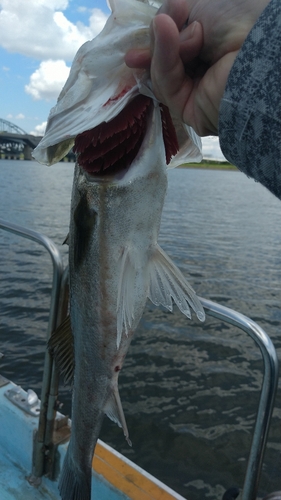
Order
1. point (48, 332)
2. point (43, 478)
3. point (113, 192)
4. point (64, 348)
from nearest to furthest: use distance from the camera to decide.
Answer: point (113, 192)
point (64, 348)
point (48, 332)
point (43, 478)

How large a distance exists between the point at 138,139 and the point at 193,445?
603 cm

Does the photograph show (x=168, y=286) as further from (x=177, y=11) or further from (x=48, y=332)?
(x=48, y=332)

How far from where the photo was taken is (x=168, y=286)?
180 cm

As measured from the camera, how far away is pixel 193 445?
21.3 ft

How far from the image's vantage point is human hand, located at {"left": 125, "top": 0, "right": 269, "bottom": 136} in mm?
1188

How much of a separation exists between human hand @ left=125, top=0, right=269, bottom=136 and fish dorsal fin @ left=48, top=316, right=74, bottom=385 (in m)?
1.25

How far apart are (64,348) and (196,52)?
1.56 meters

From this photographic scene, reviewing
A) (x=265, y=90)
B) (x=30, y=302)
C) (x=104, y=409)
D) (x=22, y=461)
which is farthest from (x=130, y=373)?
(x=265, y=90)

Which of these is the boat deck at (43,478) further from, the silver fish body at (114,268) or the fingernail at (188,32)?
the fingernail at (188,32)

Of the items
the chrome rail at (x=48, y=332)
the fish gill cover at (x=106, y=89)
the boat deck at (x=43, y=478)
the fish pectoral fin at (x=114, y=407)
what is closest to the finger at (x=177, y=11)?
the fish gill cover at (x=106, y=89)

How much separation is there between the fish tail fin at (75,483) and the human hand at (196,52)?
Answer: 6.03 feet

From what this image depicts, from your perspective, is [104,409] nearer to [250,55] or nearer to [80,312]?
[80,312]

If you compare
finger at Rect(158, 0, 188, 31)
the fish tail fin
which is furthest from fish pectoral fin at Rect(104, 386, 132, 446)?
finger at Rect(158, 0, 188, 31)

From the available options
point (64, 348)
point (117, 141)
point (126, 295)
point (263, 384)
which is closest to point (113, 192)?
point (117, 141)
